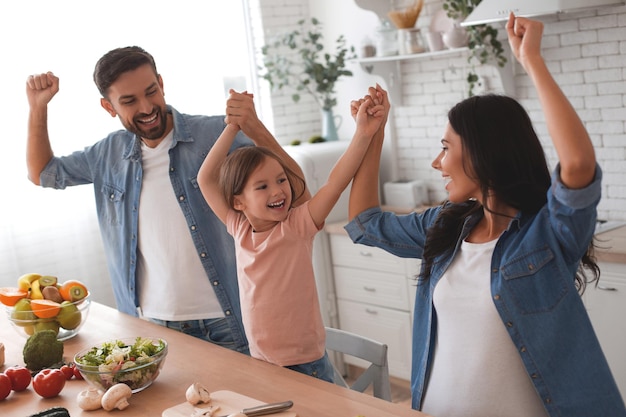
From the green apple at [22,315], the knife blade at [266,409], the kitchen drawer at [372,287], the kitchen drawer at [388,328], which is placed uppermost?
the green apple at [22,315]

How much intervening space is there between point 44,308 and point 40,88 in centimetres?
82

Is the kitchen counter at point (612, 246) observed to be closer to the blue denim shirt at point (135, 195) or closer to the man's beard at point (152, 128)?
the blue denim shirt at point (135, 195)

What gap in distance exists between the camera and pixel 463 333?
6.23ft

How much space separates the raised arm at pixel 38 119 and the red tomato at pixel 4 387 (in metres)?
1.03

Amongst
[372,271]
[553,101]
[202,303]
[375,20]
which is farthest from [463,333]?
[375,20]

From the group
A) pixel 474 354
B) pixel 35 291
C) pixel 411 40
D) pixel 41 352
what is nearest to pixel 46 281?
pixel 35 291

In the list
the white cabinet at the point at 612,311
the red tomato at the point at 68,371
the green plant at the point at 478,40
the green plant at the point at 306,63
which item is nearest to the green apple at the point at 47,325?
the red tomato at the point at 68,371

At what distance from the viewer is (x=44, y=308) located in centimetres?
250

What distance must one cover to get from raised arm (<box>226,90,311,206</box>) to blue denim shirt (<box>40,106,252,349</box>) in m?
0.22

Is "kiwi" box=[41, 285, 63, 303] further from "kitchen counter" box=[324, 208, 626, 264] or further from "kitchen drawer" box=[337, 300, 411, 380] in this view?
"kitchen drawer" box=[337, 300, 411, 380]

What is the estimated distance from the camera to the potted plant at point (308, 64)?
479cm

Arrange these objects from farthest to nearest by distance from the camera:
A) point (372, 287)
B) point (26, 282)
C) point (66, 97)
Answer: point (372, 287) < point (66, 97) < point (26, 282)

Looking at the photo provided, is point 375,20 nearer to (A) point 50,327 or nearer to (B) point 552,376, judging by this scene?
(A) point 50,327

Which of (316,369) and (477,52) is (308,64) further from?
(316,369)
